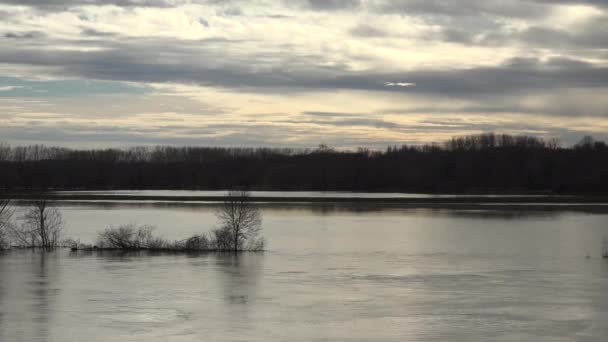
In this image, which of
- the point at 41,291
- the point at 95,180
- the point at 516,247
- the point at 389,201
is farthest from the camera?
the point at 95,180

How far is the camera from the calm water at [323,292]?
15109 millimetres

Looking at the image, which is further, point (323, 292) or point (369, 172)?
point (369, 172)

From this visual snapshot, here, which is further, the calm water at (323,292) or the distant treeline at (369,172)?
the distant treeline at (369,172)

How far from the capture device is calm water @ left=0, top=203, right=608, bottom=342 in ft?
49.6

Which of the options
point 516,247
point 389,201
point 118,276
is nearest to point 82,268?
point 118,276

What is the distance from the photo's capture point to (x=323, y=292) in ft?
66.0

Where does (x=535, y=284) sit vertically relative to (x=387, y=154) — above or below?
below

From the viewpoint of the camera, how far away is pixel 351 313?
1714 cm

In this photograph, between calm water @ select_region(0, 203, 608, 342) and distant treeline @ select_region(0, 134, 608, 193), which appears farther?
distant treeline @ select_region(0, 134, 608, 193)

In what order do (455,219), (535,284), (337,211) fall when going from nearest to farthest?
1. (535,284)
2. (455,219)
3. (337,211)

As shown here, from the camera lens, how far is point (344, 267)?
26156mm

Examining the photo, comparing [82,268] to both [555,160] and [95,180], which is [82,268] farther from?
[95,180]

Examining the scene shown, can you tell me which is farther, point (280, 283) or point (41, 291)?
point (280, 283)

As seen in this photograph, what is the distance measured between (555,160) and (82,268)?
87.4 meters
